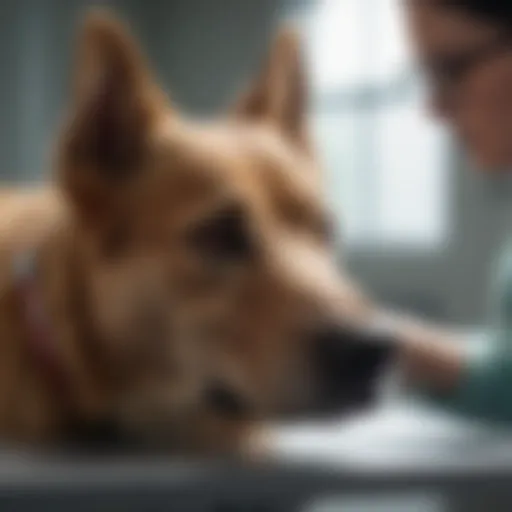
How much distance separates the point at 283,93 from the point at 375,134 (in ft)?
1.72

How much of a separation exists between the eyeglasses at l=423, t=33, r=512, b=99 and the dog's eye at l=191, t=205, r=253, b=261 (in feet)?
0.61

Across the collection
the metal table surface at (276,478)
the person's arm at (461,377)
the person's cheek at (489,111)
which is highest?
the person's cheek at (489,111)

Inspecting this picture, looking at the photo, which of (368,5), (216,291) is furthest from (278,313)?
(368,5)

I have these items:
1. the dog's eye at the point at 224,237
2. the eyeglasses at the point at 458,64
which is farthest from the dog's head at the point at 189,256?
the eyeglasses at the point at 458,64

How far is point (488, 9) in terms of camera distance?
0.71 metres

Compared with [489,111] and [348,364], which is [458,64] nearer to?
[489,111]

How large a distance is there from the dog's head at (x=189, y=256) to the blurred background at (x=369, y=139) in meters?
0.36

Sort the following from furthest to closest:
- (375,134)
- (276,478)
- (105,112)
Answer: (375,134), (105,112), (276,478)

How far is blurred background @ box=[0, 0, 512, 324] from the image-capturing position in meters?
1.14

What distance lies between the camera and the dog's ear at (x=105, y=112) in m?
0.67

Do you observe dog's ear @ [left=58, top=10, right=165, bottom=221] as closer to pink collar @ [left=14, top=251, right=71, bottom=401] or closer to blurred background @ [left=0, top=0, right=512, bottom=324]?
pink collar @ [left=14, top=251, right=71, bottom=401]

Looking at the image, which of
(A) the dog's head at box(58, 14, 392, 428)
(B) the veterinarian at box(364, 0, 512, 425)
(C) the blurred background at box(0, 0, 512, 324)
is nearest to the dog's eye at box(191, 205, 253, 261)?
(A) the dog's head at box(58, 14, 392, 428)

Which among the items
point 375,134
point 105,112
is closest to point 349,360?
point 105,112

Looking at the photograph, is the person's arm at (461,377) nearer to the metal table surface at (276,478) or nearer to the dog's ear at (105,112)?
the metal table surface at (276,478)
